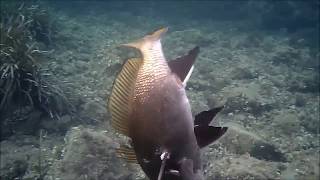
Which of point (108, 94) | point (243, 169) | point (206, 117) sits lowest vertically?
point (243, 169)

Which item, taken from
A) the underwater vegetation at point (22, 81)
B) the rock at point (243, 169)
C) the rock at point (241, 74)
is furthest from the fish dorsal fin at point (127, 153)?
the rock at point (241, 74)

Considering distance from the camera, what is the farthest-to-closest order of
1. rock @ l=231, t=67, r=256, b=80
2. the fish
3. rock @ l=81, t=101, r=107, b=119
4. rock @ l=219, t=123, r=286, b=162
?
rock @ l=231, t=67, r=256, b=80 → rock @ l=81, t=101, r=107, b=119 → rock @ l=219, t=123, r=286, b=162 → the fish

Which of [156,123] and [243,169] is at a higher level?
[156,123]

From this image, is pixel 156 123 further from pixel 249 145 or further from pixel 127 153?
pixel 249 145

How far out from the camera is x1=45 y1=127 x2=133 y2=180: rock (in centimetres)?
418

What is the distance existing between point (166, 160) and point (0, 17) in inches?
335

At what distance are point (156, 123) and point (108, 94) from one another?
519 cm

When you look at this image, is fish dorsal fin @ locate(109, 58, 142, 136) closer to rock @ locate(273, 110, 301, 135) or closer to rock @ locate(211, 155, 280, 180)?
rock @ locate(211, 155, 280, 180)

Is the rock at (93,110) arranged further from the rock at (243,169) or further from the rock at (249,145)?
the rock at (243,169)

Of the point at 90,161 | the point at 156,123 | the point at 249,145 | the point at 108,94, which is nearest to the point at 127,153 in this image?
the point at 156,123

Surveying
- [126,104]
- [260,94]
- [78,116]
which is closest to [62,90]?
[78,116]

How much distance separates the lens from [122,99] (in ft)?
4.20

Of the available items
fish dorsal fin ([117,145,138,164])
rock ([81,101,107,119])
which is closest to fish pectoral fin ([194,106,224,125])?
fish dorsal fin ([117,145,138,164])

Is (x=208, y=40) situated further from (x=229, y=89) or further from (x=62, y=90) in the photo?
(x=62, y=90)
